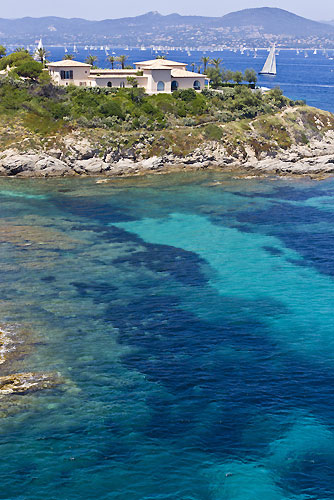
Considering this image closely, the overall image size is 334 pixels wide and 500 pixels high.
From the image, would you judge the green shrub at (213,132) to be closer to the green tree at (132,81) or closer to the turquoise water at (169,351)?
the green tree at (132,81)

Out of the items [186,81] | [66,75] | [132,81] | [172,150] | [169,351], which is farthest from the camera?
[186,81]

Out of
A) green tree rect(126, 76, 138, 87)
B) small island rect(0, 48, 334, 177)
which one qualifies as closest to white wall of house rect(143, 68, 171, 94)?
small island rect(0, 48, 334, 177)

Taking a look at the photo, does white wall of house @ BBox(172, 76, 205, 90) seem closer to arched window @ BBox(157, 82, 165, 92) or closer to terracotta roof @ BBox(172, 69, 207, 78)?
terracotta roof @ BBox(172, 69, 207, 78)

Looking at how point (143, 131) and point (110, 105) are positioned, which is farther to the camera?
point (110, 105)

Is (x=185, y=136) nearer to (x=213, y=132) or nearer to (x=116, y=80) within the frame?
(x=213, y=132)

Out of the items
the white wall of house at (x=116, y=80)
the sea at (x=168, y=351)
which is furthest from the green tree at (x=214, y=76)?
the sea at (x=168, y=351)

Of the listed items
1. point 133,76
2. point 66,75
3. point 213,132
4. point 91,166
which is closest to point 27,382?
point 91,166
